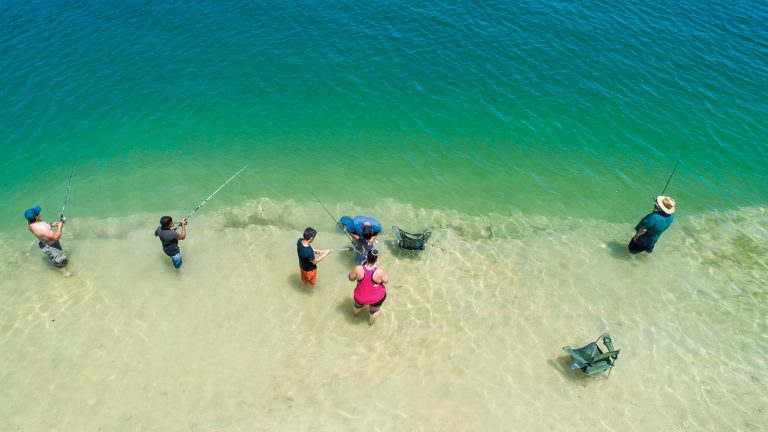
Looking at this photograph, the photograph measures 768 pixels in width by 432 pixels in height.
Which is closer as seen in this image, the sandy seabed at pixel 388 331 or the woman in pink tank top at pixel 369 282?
the sandy seabed at pixel 388 331

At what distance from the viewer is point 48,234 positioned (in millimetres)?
10250

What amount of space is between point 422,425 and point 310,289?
4000 mm

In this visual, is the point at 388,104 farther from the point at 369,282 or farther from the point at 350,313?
the point at 369,282

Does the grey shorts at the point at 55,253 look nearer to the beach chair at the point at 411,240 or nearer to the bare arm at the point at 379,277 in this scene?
the bare arm at the point at 379,277

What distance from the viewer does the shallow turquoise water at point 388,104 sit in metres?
14.8

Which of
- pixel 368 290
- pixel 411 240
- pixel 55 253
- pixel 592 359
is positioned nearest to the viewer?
pixel 592 359

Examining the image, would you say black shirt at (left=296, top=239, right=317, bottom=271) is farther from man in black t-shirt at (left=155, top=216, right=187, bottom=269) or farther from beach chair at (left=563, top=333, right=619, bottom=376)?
beach chair at (left=563, top=333, right=619, bottom=376)

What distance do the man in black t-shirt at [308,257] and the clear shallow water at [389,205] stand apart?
1.64ft

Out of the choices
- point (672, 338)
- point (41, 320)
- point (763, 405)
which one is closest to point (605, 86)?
point (672, 338)

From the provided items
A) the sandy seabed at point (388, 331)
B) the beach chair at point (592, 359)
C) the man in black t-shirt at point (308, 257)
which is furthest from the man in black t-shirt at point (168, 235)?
the beach chair at point (592, 359)

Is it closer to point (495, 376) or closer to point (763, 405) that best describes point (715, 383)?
point (763, 405)

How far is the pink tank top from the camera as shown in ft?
29.7

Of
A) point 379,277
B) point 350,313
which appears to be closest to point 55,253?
point 350,313

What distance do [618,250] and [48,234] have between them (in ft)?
44.8
